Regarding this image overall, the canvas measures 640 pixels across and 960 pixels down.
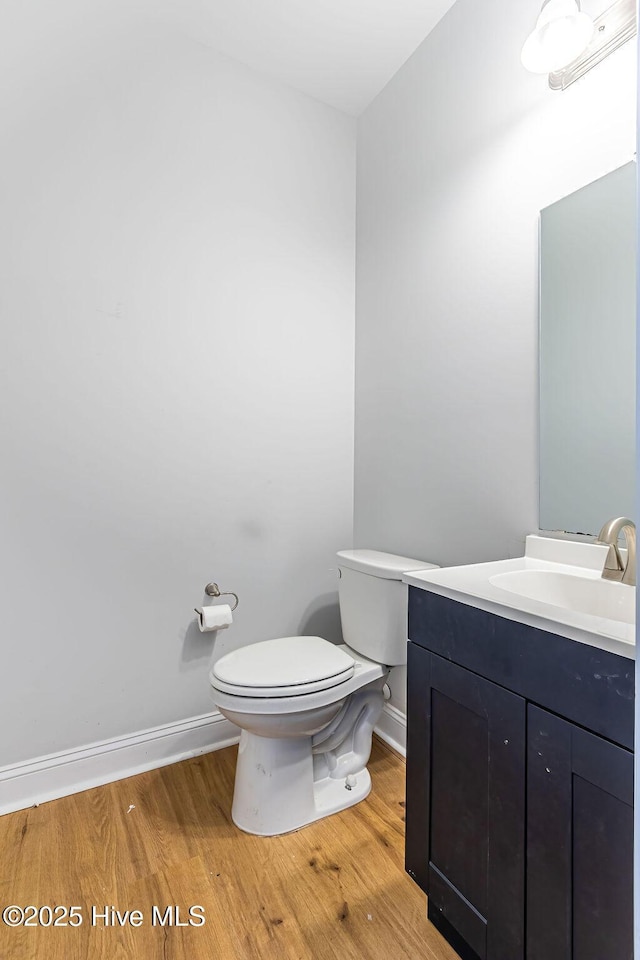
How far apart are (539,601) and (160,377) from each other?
4.63 ft

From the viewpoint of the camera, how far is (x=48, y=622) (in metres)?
1.59

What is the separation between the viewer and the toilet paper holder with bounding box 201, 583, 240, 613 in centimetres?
184

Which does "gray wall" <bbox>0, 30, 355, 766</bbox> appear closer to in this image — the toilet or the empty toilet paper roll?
the empty toilet paper roll

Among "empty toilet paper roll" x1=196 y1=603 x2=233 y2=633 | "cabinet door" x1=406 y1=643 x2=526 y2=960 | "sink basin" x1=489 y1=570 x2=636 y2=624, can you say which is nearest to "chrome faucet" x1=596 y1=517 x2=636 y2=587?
"sink basin" x1=489 y1=570 x2=636 y2=624

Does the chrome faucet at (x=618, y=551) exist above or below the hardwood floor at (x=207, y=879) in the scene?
above

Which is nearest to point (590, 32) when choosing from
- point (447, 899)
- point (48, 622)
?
point (447, 899)

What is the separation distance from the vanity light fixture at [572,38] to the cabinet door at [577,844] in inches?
57.4

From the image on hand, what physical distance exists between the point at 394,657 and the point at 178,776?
85cm

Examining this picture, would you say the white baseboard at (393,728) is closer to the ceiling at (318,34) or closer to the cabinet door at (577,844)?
the cabinet door at (577,844)

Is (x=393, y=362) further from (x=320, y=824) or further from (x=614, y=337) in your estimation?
(x=320, y=824)

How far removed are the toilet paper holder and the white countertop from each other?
901mm

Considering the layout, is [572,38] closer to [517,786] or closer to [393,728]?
[517,786]

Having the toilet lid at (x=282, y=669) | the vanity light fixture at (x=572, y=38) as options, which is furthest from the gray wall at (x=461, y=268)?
the toilet lid at (x=282, y=669)

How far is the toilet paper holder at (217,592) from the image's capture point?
1.84 metres
